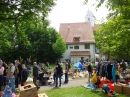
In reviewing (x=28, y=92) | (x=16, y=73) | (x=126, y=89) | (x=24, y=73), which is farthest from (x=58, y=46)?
(x=28, y=92)

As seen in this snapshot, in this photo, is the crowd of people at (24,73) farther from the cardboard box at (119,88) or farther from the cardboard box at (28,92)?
the cardboard box at (28,92)

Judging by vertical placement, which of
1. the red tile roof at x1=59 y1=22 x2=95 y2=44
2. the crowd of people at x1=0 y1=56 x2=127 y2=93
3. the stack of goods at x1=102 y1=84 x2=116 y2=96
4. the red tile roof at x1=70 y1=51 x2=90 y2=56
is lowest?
the stack of goods at x1=102 y1=84 x2=116 y2=96

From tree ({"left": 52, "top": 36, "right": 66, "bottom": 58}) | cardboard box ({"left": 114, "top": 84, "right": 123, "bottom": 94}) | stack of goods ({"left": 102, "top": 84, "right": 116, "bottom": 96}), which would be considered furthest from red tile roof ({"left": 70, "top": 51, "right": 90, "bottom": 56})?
stack of goods ({"left": 102, "top": 84, "right": 116, "bottom": 96})

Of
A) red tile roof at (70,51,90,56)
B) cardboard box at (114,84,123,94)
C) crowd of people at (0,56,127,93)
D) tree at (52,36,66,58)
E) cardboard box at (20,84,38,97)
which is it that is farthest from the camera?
red tile roof at (70,51,90,56)

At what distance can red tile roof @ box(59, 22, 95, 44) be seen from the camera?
50.0 meters

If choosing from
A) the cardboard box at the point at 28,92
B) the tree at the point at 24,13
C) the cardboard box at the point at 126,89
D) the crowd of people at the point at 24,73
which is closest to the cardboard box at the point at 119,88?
the cardboard box at the point at 126,89

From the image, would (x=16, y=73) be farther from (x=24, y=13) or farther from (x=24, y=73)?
(x=24, y=13)

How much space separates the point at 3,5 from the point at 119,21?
9157 mm

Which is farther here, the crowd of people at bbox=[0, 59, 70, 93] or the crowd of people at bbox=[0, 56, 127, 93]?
the crowd of people at bbox=[0, 56, 127, 93]

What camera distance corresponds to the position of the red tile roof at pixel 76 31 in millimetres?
49994

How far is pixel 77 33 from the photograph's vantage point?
170ft

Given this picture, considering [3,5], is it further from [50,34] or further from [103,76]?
[50,34]

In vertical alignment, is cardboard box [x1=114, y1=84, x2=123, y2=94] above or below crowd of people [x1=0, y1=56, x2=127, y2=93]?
below

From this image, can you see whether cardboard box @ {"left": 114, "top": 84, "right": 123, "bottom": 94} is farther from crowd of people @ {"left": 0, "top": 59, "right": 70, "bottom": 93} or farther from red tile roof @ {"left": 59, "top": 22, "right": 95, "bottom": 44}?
red tile roof @ {"left": 59, "top": 22, "right": 95, "bottom": 44}
